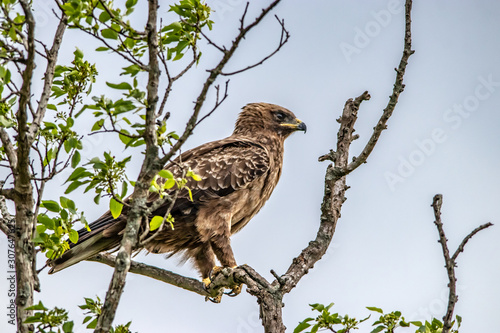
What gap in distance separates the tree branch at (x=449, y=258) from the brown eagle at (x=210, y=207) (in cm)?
299

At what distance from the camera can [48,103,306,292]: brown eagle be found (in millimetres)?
6254

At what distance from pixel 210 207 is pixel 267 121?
2.07m

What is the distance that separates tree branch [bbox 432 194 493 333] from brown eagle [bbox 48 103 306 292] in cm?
299

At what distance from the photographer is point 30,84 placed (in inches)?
151

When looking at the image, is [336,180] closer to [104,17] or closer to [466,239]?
[466,239]

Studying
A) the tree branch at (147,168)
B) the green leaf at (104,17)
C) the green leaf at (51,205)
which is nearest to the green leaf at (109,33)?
the green leaf at (104,17)

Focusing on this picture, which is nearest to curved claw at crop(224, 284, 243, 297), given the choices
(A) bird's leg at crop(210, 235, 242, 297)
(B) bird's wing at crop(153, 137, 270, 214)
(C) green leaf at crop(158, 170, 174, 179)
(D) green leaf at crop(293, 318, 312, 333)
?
(A) bird's leg at crop(210, 235, 242, 297)

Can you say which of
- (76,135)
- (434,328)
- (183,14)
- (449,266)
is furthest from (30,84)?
(434,328)

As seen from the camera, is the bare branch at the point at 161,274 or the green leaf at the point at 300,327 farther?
the bare branch at the point at 161,274

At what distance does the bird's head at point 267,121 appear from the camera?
8375 mm

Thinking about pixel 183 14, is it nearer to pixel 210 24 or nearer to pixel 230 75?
pixel 210 24

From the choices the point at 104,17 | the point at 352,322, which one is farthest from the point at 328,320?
the point at 104,17

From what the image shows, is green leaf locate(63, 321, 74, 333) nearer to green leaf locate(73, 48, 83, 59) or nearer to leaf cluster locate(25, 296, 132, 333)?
leaf cluster locate(25, 296, 132, 333)

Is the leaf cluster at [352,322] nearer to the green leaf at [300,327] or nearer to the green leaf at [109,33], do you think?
the green leaf at [300,327]
